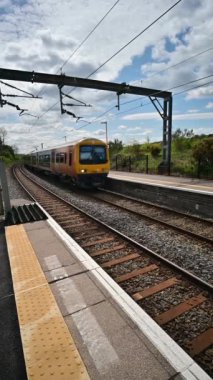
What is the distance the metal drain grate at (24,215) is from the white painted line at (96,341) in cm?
552

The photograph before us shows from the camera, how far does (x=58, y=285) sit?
433cm

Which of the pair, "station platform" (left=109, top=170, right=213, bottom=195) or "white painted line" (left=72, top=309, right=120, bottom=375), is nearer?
"white painted line" (left=72, top=309, right=120, bottom=375)

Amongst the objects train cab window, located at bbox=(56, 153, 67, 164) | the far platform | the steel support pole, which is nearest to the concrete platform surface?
the steel support pole

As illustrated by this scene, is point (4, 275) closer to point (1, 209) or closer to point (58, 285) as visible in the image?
point (58, 285)

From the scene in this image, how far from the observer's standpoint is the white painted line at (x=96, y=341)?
266 centimetres

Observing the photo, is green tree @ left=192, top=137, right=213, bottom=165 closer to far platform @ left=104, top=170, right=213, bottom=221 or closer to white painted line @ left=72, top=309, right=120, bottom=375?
far platform @ left=104, top=170, right=213, bottom=221

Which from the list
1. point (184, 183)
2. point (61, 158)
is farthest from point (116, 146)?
point (184, 183)

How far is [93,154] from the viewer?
53.4ft

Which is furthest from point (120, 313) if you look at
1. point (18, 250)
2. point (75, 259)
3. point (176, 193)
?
point (176, 193)

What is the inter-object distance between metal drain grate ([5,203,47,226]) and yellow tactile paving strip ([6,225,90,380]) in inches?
140

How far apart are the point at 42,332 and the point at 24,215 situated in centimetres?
646

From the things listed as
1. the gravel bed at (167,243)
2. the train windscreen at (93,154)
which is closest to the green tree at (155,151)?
the train windscreen at (93,154)

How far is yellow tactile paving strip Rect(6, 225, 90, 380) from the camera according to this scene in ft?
8.56

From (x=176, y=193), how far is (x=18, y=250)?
7.53 meters
